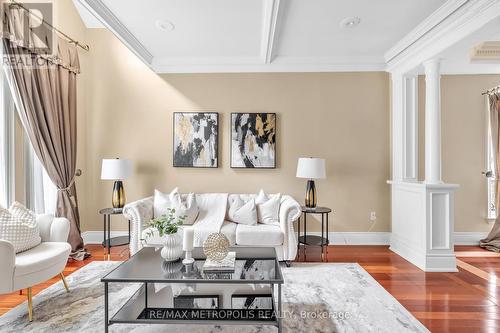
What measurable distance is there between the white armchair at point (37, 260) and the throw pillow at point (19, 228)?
0.22 feet

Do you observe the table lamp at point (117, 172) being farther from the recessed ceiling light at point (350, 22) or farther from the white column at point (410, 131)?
the white column at point (410, 131)

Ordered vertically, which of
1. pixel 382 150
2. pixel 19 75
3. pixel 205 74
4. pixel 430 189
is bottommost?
pixel 430 189

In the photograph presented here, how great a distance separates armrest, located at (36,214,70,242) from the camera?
2818 mm

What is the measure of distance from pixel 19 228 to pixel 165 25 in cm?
266

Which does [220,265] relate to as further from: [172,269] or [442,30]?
[442,30]

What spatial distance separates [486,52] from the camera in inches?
154

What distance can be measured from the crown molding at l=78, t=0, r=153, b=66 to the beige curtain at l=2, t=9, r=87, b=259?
36.6 inches

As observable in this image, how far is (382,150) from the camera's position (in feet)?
14.6

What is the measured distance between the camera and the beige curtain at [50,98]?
10.4ft

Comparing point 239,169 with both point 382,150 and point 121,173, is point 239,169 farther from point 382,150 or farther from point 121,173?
point 382,150

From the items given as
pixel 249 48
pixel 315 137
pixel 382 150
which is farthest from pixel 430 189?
pixel 249 48

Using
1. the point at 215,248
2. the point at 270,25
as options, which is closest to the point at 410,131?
the point at 270,25

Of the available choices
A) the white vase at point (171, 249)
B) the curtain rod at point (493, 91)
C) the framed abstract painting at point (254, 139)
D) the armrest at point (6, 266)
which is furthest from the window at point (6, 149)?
the curtain rod at point (493, 91)

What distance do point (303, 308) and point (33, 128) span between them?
3583mm
